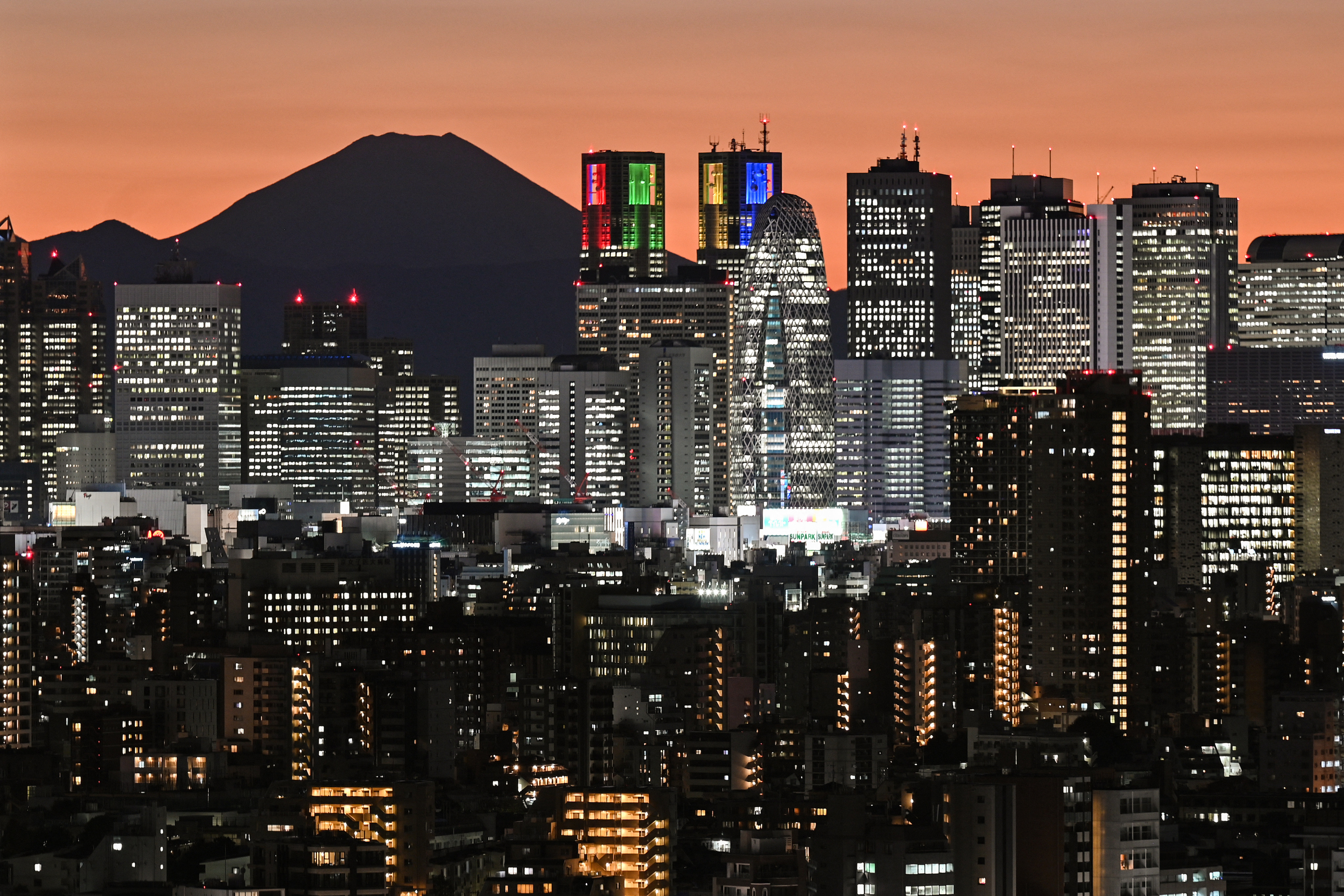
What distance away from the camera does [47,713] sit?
101312 millimetres

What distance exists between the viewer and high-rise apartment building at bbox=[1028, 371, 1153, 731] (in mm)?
110062

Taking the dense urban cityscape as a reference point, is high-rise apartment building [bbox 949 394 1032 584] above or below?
above

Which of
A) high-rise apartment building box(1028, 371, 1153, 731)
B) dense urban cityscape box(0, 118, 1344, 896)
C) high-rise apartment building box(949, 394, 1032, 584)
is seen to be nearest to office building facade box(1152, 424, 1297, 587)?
dense urban cityscape box(0, 118, 1344, 896)

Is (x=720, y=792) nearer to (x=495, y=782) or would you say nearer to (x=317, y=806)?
(x=495, y=782)

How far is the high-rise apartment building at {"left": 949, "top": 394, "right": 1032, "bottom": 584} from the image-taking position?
4815 inches

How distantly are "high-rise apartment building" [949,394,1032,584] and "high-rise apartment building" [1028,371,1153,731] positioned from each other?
1.30 m

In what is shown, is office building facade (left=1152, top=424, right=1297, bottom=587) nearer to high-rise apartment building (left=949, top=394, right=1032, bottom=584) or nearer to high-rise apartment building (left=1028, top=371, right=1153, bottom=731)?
high-rise apartment building (left=949, top=394, right=1032, bottom=584)

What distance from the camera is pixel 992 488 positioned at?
128250mm

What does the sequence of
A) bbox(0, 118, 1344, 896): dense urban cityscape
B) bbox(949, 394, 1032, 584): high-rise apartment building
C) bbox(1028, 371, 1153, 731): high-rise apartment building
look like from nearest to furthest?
bbox(0, 118, 1344, 896): dense urban cityscape, bbox(1028, 371, 1153, 731): high-rise apartment building, bbox(949, 394, 1032, 584): high-rise apartment building

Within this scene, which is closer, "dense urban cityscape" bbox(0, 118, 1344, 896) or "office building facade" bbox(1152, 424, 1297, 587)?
"dense urban cityscape" bbox(0, 118, 1344, 896)

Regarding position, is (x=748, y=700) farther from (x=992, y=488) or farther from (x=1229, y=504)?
(x=1229, y=504)

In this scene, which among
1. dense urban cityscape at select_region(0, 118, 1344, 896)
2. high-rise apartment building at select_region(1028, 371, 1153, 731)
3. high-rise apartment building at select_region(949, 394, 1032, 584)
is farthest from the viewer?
high-rise apartment building at select_region(949, 394, 1032, 584)

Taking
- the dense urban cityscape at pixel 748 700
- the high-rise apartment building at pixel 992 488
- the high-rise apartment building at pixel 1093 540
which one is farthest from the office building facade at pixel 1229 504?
the high-rise apartment building at pixel 1093 540

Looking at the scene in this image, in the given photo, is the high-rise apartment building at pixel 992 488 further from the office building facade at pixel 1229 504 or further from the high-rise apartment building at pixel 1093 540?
the office building facade at pixel 1229 504
